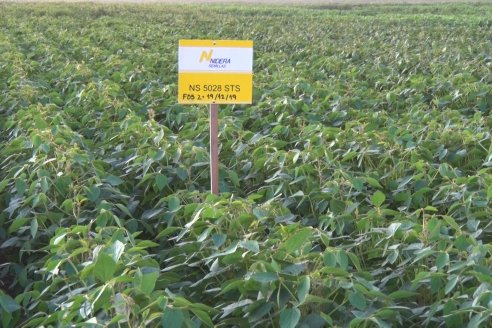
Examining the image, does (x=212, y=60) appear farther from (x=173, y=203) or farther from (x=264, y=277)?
(x=264, y=277)

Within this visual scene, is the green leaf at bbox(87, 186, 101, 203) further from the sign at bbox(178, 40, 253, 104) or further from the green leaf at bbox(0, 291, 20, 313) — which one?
the green leaf at bbox(0, 291, 20, 313)

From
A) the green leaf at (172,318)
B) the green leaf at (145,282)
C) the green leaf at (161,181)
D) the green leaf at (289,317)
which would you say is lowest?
the green leaf at (161,181)

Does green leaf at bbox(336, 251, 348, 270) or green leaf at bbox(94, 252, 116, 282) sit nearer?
green leaf at bbox(94, 252, 116, 282)

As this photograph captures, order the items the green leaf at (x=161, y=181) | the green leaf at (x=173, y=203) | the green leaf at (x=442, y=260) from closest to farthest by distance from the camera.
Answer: the green leaf at (x=442, y=260), the green leaf at (x=173, y=203), the green leaf at (x=161, y=181)

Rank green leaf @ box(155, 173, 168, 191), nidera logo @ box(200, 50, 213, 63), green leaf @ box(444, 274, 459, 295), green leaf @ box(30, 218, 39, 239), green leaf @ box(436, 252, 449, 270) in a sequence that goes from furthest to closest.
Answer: nidera logo @ box(200, 50, 213, 63), green leaf @ box(155, 173, 168, 191), green leaf @ box(30, 218, 39, 239), green leaf @ box(436, 252, 449, 270), green leaf @ box(444, 274, 459, 295)

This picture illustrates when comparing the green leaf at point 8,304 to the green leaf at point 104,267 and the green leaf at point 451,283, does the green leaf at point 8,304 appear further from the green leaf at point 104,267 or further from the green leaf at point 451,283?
the green leaf at point 451,283

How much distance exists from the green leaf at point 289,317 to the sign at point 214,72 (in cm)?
165

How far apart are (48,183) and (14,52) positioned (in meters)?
5.12

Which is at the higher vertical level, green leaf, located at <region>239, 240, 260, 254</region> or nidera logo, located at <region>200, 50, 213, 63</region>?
nidera logo, located at <region>200, 50, 213, 63</region>

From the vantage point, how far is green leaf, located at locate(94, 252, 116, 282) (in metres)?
1.99

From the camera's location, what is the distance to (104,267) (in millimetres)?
1991

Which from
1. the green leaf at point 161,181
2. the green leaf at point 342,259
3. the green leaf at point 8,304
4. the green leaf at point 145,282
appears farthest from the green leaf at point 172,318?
the green leaf at point 161,181

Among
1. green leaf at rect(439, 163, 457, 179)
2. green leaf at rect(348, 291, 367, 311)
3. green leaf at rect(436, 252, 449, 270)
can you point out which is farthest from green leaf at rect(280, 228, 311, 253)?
green leaf at rect(439, 163, 457, 179)

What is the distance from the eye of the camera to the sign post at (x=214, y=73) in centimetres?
340
